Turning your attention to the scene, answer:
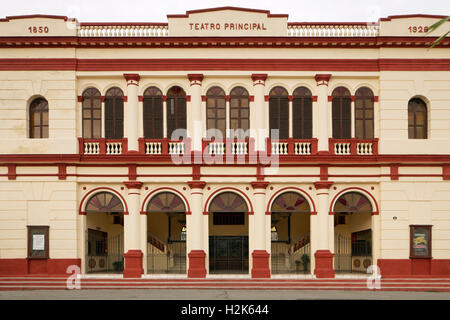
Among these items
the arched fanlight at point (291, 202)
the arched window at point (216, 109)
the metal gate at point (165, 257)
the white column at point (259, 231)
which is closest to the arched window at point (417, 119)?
the arched fanlight at point (291, 202)

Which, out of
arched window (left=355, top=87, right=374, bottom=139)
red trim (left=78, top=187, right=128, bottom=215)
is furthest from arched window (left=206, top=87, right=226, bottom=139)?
arched window (left=355, top=87, right=374, bottom=139)

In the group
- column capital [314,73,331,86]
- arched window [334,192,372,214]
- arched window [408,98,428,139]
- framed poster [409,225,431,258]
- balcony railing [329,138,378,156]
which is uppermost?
column capital [314,73,331,86]

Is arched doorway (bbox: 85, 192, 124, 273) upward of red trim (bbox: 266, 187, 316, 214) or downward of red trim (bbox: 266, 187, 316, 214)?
downward

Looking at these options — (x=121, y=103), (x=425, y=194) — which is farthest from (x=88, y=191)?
(x=425, y=194)

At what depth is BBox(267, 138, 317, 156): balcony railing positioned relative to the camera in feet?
78.6

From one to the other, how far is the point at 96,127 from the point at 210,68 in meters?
5.83

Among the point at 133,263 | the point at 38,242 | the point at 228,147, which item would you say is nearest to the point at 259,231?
the point at 228,147

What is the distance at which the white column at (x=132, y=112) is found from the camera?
23812mm

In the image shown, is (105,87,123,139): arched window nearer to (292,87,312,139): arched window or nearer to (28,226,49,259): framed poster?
(28,226,49,259): framed poster

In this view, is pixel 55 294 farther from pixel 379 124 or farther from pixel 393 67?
pixel 393 67

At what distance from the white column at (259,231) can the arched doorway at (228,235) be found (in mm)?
633

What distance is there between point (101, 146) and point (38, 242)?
4.99m

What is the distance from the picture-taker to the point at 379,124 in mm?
23891

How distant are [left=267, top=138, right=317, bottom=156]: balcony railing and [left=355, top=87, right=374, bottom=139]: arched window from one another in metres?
2.18
